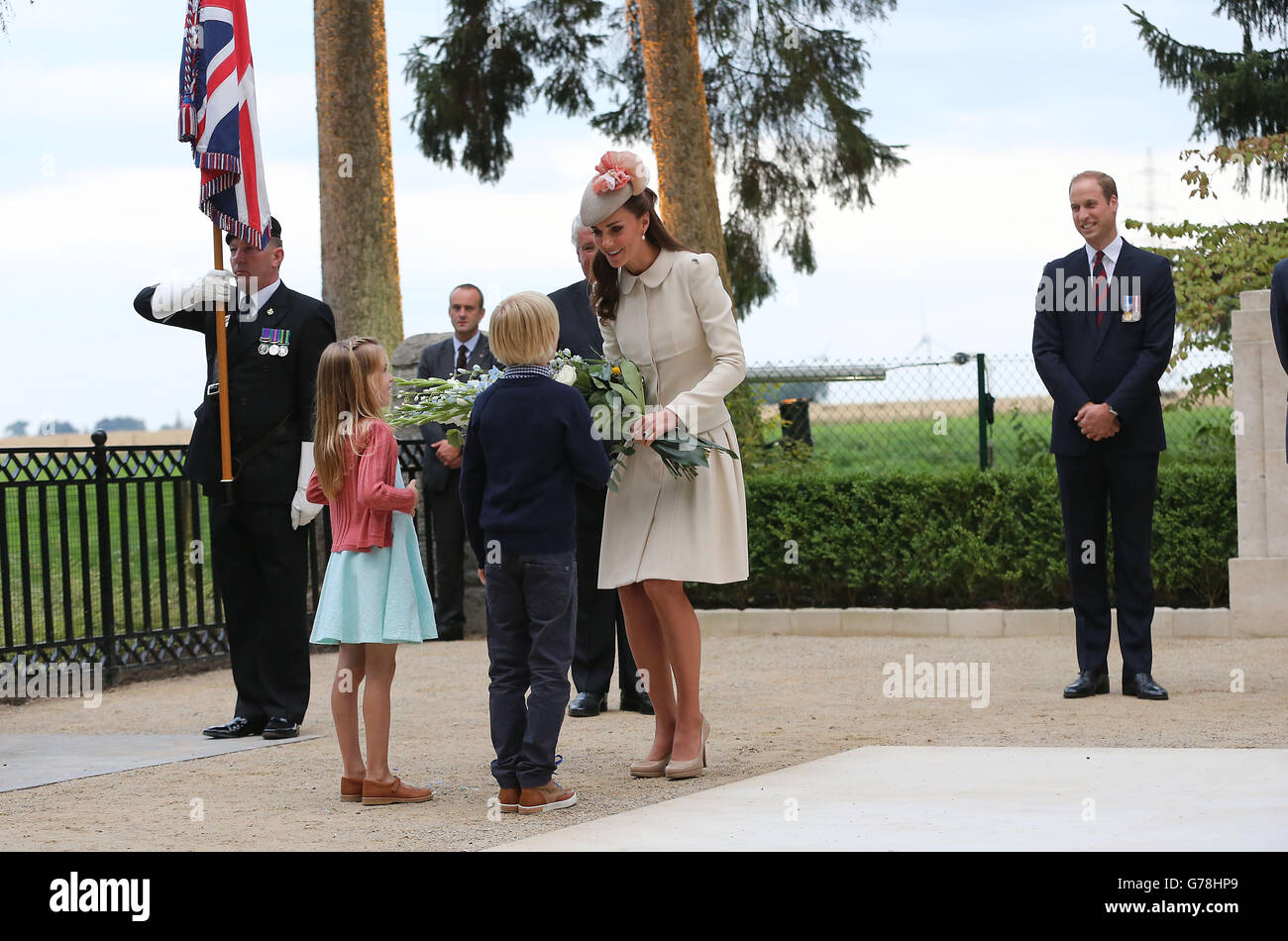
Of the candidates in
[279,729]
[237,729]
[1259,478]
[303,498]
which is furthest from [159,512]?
[1259,478]

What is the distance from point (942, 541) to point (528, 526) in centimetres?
592

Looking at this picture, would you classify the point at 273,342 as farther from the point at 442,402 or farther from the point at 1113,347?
the point at 1113,347

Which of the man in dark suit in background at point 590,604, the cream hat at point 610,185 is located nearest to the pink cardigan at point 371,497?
the cream hat at point 610,185

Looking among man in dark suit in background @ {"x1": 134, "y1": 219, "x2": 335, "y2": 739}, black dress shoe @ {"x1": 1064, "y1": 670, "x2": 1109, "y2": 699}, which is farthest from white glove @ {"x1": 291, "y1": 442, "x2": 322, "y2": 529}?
black dress shoe @ {"x1": 1064, "y1": 670, "x2": 1109, "y2": 699}

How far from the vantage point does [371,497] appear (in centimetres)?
505

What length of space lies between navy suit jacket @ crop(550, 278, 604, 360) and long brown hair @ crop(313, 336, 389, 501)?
5.13ft

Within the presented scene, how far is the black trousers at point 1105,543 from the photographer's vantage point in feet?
22.4

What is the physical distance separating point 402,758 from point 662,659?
133cm

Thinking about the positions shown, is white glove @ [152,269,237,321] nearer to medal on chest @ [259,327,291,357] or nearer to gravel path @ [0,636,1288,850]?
medal on chest @ [259,327,291,357]

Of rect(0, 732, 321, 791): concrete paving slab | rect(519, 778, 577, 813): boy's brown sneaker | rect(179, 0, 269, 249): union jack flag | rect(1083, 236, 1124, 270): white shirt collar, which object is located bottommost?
rect(0, 732, 321, 791): concrete paving slab

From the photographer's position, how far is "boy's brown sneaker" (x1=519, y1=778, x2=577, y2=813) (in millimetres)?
4629

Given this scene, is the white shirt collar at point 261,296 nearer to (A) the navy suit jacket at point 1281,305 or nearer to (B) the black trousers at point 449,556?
(B) the black trousers at point 449,556
